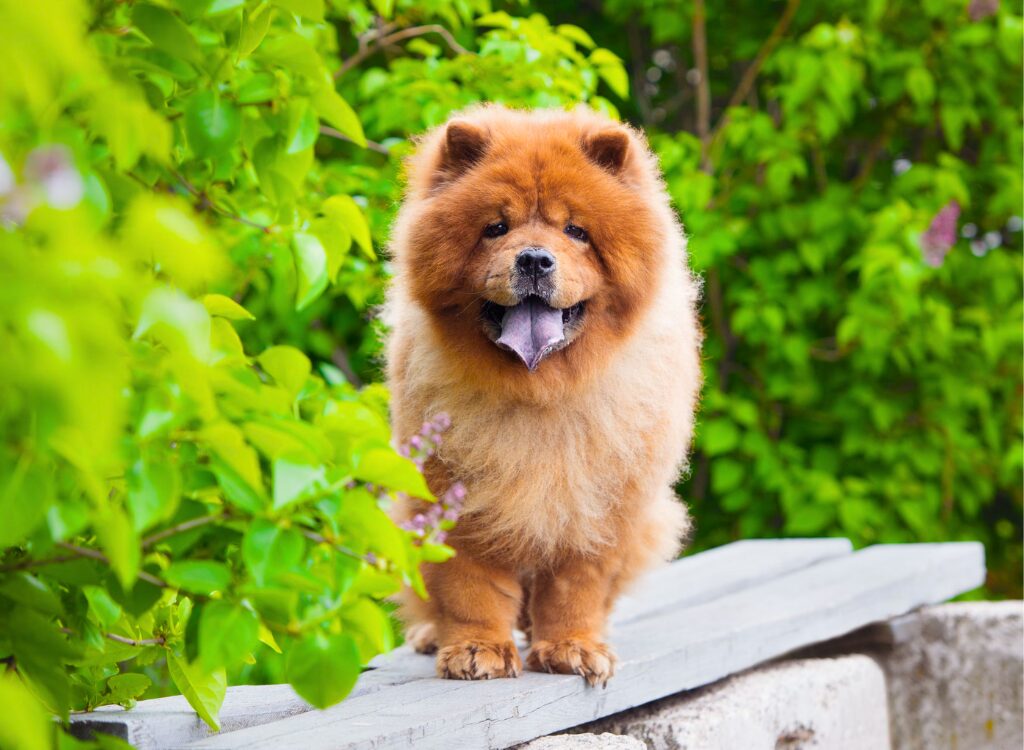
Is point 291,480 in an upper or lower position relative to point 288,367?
lower

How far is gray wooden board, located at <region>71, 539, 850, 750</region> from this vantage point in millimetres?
1999

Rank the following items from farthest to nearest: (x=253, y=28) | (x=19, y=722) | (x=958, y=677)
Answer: (x=958, y=677) → (x=253, y=28) → (x=19, y=722)

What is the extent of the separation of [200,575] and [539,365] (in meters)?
1.17

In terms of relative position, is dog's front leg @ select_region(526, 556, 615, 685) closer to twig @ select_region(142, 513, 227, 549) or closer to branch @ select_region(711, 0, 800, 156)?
twig @ select_region(142, 513, 227, 549)

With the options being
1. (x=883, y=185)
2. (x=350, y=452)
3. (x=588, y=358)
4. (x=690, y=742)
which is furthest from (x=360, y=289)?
(x=883, y=185)

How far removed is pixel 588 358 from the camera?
2.42 meters

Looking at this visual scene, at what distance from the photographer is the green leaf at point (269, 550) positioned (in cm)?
129

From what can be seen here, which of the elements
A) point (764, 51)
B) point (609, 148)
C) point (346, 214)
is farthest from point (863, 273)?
point (346, 214)

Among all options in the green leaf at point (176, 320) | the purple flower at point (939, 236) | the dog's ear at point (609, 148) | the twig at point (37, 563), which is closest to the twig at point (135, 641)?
the twig at point (37, 563)

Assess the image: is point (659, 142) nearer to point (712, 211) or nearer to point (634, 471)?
point (712, 211)

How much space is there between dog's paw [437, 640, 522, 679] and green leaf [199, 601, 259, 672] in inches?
43.7

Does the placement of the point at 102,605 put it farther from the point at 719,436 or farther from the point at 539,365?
the point at 719,436

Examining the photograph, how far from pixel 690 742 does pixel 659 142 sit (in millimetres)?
3010

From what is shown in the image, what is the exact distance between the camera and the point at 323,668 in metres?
1.32
